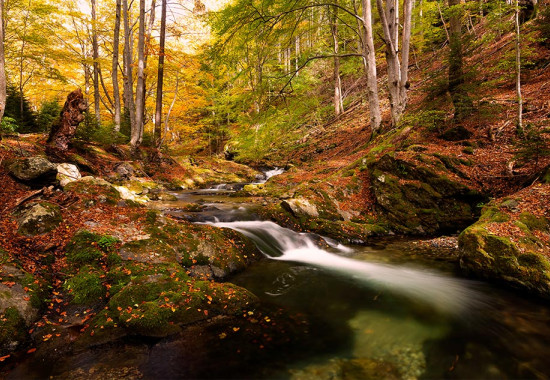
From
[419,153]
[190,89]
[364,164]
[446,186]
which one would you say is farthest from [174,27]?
[446,186]

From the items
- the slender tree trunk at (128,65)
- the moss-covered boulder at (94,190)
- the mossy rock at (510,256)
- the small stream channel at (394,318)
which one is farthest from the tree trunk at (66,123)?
the mossy rock at (510,256)

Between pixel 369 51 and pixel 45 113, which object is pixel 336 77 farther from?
pixel 45 113

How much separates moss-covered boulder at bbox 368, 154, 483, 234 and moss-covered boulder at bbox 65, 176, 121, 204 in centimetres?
740

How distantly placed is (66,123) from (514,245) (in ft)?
43.5

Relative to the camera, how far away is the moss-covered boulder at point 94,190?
612 cm

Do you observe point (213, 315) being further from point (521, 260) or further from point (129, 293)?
point (521, 260)

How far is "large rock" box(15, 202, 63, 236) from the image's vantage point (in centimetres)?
452

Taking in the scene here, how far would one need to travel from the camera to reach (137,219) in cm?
580

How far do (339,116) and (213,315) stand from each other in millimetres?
18671

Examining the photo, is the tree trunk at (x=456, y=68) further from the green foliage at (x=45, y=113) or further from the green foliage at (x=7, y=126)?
the green foliage at (x=45, y=113)

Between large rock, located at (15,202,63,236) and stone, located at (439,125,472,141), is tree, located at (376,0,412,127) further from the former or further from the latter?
large rock, located at (15,202,63,236)

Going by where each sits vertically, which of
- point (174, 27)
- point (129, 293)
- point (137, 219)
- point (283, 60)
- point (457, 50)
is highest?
point (283, 60)

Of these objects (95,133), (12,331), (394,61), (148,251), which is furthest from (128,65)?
(12,331)

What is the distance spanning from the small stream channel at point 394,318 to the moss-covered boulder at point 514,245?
288mm
